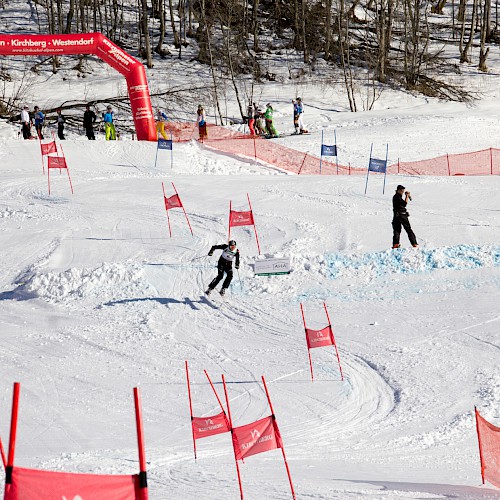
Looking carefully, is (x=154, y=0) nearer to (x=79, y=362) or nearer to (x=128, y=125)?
(x=128, y=125)

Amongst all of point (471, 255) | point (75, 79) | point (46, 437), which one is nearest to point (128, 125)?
point (75, 79)

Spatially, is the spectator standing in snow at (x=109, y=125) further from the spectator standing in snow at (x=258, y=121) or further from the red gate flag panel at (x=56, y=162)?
the red gate flag panel at (x=56, y=162)

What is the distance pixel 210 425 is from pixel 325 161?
19738 millimetres

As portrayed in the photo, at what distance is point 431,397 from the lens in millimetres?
11852

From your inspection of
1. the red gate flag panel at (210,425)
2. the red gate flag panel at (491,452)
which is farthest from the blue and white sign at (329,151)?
the red gate flag panel at (491,452)

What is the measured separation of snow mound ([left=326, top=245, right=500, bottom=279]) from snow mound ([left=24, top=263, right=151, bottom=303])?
4.08m

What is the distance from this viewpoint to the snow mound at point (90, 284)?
55.5 feet

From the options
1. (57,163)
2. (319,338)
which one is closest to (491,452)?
(319,338)

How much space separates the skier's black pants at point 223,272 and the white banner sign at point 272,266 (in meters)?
0.64

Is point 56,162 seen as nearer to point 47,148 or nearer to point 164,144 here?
point 47,148

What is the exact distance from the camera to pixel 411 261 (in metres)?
17.4

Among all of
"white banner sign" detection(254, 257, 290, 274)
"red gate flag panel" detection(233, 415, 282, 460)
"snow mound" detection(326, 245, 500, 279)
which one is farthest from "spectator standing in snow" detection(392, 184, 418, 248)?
"red gate flag panel" detection(233, 415, 282, 460)

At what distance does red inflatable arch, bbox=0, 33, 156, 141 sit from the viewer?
27.7 meters

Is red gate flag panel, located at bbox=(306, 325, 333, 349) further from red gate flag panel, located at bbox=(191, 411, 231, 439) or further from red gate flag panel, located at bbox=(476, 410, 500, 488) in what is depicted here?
red gate flag panel, located at bbox=(476, 410, 500, 488)
